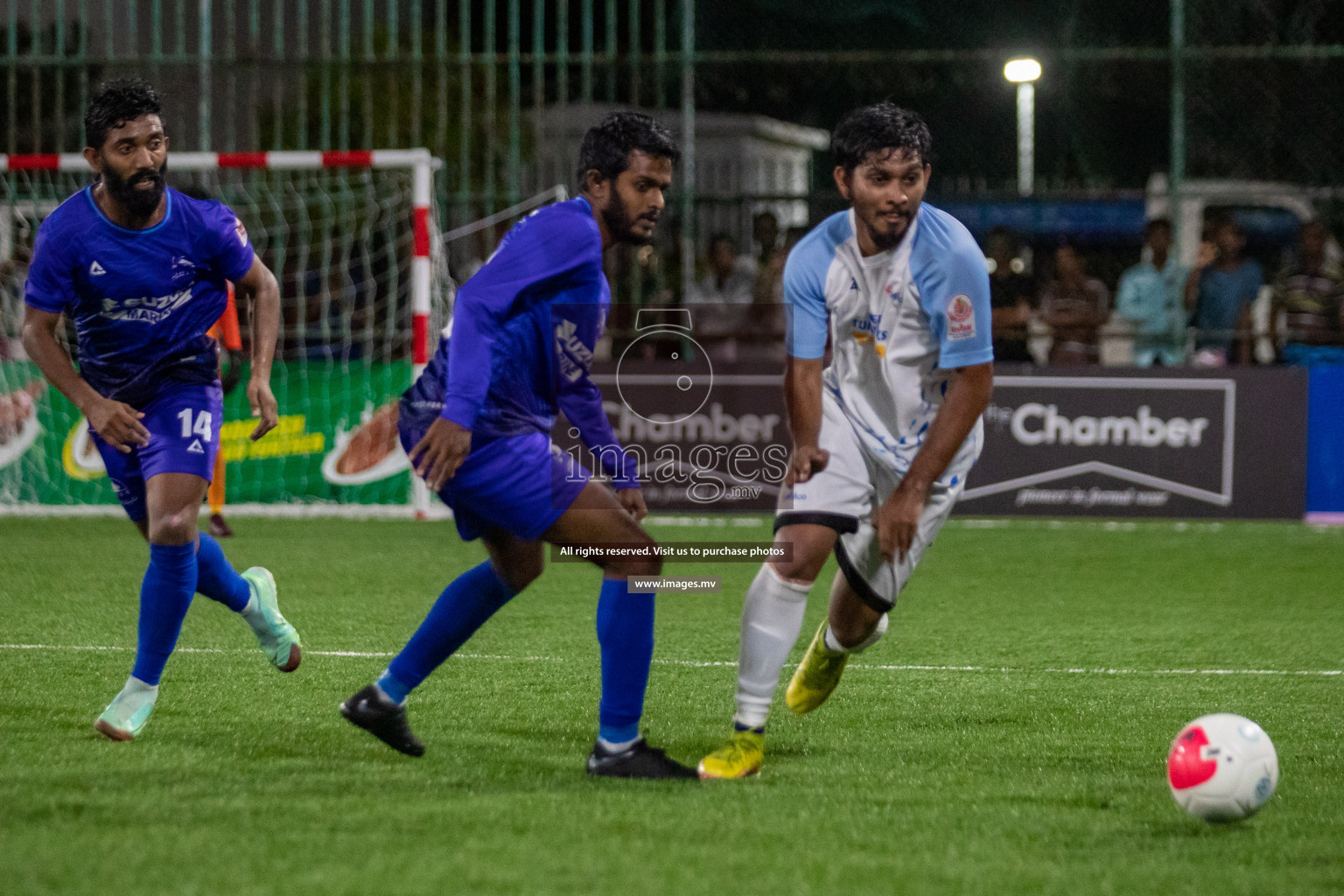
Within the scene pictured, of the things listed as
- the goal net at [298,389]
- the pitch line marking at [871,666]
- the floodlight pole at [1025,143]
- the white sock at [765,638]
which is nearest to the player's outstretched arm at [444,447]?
the white sock at [765,638]

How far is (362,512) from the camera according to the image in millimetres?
11523

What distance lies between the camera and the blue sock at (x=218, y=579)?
199 inches

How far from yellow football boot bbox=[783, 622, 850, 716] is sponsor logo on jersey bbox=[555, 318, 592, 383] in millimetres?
1169

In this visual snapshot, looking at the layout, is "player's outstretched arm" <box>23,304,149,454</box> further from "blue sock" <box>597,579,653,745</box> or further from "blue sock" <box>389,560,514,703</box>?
"blue sock" <box>597,579,653,745</box>

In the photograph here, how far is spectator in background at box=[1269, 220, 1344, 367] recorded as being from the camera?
11773mm

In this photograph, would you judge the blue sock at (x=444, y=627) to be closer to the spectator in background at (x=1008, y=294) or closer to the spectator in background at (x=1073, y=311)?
the spectator in background at (x=1008, y=294)

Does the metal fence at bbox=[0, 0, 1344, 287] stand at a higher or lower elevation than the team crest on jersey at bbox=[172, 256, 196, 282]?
higher

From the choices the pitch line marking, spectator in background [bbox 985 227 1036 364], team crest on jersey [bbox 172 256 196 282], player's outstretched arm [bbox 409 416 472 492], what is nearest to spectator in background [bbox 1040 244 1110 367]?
spectator in background [bbox 985 227 1036 364]

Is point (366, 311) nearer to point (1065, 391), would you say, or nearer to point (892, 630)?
point (1065, 391)

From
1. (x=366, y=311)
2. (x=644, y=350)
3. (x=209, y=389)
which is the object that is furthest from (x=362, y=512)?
(x=209, y=389)

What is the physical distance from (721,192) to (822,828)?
898 centimetres

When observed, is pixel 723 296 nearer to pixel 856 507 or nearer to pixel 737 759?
pixel 856 507

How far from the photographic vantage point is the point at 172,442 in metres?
4.83

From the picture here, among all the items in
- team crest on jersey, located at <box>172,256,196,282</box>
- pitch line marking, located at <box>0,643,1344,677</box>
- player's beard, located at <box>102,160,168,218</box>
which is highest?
player's beard, located at <box>102,160,168,218</box>
